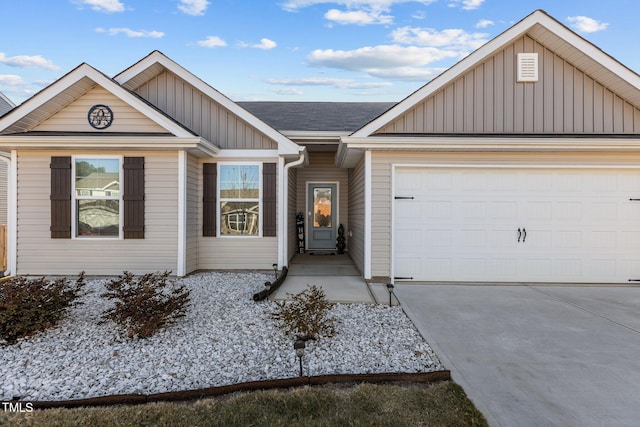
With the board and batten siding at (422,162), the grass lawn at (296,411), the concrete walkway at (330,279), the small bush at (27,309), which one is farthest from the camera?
the board and batten siding at (422,162)

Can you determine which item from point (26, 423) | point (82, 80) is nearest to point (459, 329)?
Answer: point (26, 423)

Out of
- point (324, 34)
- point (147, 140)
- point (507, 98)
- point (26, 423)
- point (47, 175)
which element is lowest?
point (26, 423)

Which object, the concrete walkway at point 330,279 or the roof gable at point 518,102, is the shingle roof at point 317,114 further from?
the concrete walkway at point 330,279

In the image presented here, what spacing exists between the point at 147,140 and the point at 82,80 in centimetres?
163

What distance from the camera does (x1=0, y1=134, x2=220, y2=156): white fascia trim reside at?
627cm

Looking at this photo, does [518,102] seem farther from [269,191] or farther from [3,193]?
[3,193]

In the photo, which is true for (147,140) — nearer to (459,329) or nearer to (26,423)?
(26,423)

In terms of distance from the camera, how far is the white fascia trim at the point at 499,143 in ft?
19.9

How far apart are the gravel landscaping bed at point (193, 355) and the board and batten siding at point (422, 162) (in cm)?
219

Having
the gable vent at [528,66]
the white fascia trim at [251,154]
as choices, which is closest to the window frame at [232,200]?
the white fascia trim at [251,154]

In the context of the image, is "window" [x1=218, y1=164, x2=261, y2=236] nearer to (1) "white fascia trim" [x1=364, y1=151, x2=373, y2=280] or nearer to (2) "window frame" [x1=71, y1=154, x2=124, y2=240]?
(2) "window frame" [x1=71, y1=154, x2=124, y2=240]

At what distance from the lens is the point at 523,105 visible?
20.9 ft

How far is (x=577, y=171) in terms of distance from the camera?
21.1 ft

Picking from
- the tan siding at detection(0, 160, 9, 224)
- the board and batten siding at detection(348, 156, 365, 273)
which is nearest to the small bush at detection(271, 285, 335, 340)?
the board and batten siding at detection(348, 156, 365, 273)
